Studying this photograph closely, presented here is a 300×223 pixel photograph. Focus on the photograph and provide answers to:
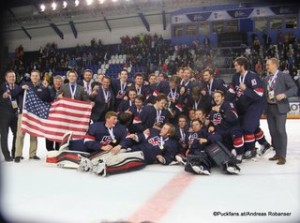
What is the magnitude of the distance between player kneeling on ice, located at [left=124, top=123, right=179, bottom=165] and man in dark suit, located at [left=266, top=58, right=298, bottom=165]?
3.50ft

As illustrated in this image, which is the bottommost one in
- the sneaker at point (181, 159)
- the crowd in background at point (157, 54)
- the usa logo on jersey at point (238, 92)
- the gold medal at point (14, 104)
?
the sneaker at point (181, 159)

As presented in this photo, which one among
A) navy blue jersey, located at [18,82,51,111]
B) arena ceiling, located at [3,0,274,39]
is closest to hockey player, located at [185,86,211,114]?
navy blue jersey, located at [18,82,51,111]

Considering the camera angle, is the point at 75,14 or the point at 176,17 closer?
the point at 176,17

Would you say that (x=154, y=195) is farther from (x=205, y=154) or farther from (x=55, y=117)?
(x=55, y=117)

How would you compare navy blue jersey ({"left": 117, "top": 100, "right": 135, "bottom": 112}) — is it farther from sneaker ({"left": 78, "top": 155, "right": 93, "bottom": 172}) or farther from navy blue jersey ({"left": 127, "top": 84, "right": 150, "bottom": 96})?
sneaker ({"left": 78, "top": 155, "right": 93, "bottom": 172})

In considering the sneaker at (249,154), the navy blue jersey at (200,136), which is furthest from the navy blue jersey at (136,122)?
the sneaker at (249,154)

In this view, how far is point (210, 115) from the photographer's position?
11.4ft

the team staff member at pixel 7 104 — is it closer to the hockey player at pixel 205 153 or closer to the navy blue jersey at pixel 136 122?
the navy blue jersey at pixel 136 122

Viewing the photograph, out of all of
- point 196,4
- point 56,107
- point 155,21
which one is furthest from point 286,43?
point 56,107

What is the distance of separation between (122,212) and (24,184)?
1.13 m

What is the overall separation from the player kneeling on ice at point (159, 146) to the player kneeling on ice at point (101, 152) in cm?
12

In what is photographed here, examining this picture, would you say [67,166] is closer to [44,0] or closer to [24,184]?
[24,184]

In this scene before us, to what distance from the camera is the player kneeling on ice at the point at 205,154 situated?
9.09 ft

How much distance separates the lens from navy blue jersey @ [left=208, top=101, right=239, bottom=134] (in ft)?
10.8
